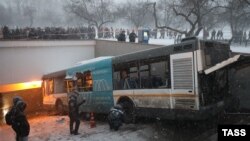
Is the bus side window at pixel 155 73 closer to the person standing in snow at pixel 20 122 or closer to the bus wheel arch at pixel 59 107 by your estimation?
the person standing in snow at pixel 20 122

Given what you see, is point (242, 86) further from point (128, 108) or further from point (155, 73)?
point (128, 108)

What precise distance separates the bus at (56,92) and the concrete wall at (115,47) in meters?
5.15

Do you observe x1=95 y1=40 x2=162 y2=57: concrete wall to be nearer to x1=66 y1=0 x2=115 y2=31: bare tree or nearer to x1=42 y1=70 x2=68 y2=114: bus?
x1=42 y1=70 x2=68 y2=114: bus

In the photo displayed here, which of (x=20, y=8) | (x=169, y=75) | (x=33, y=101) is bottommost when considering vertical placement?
(x=33, y=101)

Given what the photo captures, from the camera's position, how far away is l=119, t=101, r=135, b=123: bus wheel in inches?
588

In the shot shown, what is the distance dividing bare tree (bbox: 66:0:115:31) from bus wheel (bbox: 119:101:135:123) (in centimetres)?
3432

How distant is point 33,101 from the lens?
3688 cm

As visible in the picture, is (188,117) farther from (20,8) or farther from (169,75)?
(20,8)

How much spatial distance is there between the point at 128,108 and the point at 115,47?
42.2 ft

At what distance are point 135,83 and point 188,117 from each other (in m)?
3.11

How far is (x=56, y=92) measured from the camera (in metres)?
23.5

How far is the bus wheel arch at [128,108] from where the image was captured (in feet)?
48.9

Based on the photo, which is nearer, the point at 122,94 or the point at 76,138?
the point at 76,138

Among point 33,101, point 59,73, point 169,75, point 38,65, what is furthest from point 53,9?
point 169,75
